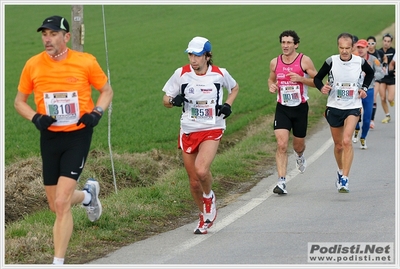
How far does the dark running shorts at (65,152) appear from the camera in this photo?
24.8 feet

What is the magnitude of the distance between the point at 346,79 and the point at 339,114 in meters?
0.49

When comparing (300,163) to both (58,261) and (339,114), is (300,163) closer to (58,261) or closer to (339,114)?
(339,114)

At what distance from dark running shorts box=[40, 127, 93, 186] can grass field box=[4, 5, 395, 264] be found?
81cm

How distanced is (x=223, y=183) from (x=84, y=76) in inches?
203

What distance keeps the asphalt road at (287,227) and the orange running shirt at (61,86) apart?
1.30 metres

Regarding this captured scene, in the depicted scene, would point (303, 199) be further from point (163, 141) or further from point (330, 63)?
point (163, 141)

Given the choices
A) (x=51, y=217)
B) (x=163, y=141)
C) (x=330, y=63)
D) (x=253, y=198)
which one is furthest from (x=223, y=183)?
(x=163, y=141)

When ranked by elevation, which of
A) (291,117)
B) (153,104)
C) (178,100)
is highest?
(178,100)

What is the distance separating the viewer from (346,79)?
11.9 meters

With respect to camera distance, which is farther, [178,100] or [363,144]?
[363,144]

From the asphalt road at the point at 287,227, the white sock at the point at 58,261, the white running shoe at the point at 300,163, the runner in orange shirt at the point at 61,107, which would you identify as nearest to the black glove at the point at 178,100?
the asphalt road at the point at 287,227

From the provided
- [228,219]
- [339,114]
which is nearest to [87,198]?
[228,219]

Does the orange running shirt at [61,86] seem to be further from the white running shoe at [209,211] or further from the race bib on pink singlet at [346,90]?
the race bib on pink singlet at [346,90]

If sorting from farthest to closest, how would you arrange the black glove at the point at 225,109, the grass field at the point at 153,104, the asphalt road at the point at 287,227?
the grass field at the point at 153,104 → the black glove at the point at 225,109 → the asphalt road at the point at 287,227
